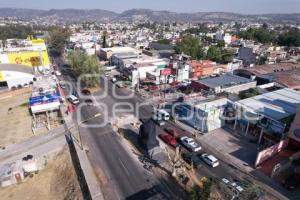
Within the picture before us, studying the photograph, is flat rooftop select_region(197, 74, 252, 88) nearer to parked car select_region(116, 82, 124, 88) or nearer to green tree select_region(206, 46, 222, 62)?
parked car select_region(116, 82, 124, 88)

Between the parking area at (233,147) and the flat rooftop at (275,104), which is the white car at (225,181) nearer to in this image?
the parking area at (233,147)

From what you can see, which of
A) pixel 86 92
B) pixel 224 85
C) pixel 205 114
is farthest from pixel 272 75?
pixel 86 92

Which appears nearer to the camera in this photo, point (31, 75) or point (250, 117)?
point (250, 117)

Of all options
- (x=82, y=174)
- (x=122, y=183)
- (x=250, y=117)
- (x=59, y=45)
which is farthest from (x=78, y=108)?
(x=59, y=45)

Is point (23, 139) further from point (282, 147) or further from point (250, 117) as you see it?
point (282, 147)

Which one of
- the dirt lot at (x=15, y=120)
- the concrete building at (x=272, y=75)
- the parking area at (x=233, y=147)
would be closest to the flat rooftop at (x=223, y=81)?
the concrete building at (x=272, y=75)

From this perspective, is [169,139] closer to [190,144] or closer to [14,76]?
[190,144]

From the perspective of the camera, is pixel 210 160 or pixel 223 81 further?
pixel 223 81
